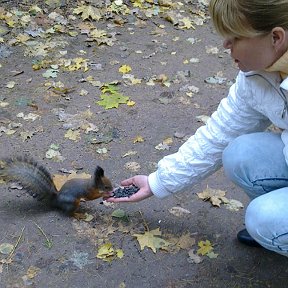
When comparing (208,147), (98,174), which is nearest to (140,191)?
(98,174)

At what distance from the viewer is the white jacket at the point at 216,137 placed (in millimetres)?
2236

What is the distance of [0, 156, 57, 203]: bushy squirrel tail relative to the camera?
266 cm

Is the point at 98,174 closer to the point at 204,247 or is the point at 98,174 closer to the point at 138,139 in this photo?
the point at 204,247

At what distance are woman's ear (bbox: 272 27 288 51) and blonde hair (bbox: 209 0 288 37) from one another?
0.01 metres

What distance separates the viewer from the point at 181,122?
3604mm

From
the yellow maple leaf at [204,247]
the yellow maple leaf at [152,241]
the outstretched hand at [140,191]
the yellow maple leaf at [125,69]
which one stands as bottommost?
the yellow maple leaf at [125,69]

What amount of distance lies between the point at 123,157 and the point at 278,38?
1540 millimetres

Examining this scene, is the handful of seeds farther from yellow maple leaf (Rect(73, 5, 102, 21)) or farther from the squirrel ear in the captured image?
yellow maple leaf (Rect(73, 5, 102, 21))

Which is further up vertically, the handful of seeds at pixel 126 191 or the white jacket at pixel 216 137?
the white jacket at pixel 216 137

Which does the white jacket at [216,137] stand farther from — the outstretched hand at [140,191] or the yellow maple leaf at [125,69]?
the yellow maple leaf at [125,69]

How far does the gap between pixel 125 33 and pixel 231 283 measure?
2.92 meters

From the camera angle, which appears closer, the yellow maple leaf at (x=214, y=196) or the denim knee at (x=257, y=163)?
the denim knee at (x=257, y=163)

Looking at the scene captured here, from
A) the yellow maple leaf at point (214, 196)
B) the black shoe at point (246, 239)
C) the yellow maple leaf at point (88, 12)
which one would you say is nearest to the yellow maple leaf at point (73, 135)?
the yellow maple leaf at point (214, 196)

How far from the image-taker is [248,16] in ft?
5.97
